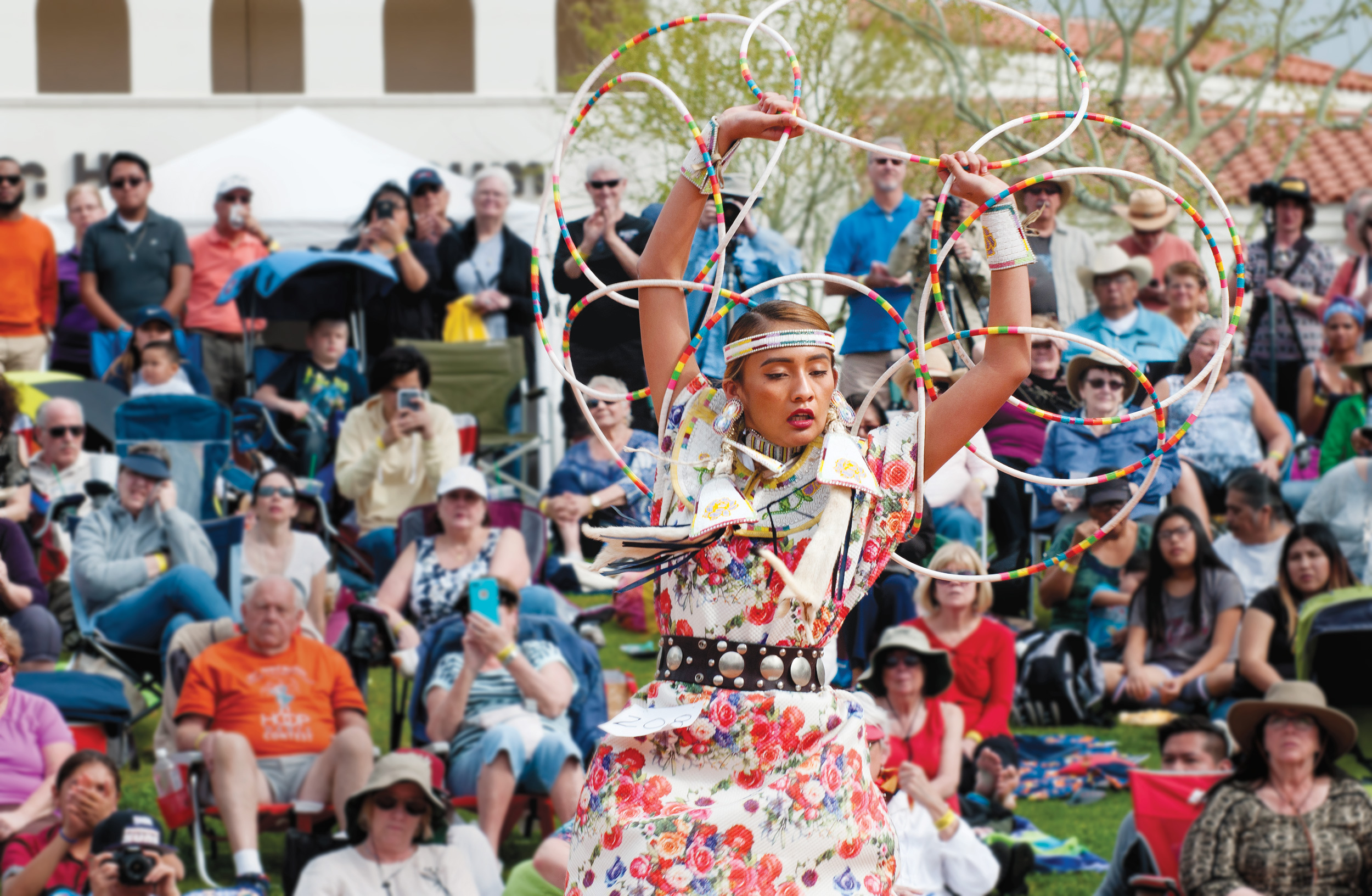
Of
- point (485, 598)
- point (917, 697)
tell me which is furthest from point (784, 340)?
point (917, 697)

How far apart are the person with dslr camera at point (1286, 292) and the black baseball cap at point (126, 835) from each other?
7668mm

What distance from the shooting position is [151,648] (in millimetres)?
8750

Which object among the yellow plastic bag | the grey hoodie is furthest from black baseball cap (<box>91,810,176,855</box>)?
the yellow plastic bag

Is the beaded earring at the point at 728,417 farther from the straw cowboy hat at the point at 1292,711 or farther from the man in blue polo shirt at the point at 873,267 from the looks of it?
the straw cowboy hat at the point at 1292,711

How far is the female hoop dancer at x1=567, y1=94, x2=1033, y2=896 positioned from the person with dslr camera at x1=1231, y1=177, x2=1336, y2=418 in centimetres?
825

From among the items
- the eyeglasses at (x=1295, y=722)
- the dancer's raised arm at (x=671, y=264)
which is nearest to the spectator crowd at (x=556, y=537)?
the eyeglasses at (x=1295, y=722)

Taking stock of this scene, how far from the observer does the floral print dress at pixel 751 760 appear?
136 inches

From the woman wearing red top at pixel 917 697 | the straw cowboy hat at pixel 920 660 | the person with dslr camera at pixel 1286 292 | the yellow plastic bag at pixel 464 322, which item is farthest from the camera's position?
the yellow plastic bag at pixel 464 322

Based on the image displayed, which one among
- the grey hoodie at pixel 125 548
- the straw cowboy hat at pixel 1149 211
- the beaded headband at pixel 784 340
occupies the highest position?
the straw cowboy hat at pixel 1149 211

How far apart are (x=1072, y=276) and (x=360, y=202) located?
9.68 meters

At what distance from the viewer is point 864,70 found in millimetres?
20875

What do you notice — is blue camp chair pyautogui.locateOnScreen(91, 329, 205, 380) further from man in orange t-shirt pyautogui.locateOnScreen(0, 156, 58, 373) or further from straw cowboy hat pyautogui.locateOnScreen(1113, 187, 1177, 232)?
straw cowboy hat pyautogui.locateOnScreen(1113, 187, 1177, 232)

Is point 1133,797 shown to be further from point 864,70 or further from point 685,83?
point 864,70

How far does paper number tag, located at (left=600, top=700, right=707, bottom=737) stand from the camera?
3.45m
